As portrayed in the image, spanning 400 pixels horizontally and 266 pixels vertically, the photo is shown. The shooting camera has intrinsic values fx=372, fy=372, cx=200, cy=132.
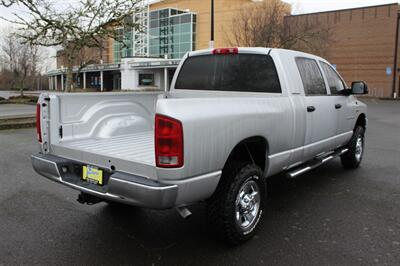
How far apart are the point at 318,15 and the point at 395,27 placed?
9.27 meters

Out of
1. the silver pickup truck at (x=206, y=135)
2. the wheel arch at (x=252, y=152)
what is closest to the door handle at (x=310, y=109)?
the silver pickup truck at (x=206, y=135)

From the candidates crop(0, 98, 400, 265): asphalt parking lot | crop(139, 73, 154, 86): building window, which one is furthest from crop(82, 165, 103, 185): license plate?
crop(139, 73, 154, 86): building window

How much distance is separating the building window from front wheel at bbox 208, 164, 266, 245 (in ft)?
176

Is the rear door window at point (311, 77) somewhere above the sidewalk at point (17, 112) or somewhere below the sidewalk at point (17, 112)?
above

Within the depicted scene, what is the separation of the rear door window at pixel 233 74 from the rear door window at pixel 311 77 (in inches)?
22.0

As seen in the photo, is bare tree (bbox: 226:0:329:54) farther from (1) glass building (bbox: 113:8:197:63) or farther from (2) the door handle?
(1) glass building (bbox: 113:8:197:63)

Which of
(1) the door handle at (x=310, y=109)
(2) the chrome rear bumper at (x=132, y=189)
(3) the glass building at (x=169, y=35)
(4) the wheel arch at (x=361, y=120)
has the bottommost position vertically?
(2) the chrome rear bumper at (x=132, y=189)

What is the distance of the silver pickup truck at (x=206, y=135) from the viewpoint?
2938 mm

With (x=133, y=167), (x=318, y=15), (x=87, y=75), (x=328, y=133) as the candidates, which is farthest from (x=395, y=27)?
(x=87, y=75)

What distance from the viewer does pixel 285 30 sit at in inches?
914

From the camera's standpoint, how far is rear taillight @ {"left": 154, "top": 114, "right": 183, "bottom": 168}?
9.33 feet

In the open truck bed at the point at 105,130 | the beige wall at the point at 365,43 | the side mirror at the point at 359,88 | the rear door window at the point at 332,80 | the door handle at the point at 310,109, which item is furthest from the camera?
the beige wall at the point at 365,43

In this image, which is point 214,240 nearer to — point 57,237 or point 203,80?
point 57,237

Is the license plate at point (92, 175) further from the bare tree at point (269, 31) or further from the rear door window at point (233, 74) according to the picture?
the bare tree at point (269, 31)
